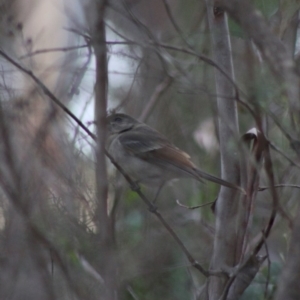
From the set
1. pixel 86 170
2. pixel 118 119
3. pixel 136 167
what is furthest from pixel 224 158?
pixel 118 119

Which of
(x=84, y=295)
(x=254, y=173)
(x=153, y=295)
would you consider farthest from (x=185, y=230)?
(x=84, y=295)

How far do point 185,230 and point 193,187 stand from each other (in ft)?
2.96

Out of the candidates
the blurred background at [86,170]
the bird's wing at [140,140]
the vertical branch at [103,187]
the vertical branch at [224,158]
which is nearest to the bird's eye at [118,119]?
the bird's wing at [140,140]

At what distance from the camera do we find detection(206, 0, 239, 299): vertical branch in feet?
9.24

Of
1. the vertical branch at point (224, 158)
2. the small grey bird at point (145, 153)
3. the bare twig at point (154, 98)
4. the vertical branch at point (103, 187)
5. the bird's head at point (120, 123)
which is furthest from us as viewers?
the bird's head at point (120, 123)

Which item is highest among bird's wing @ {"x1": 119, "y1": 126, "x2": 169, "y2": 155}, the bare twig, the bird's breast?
the bare twig

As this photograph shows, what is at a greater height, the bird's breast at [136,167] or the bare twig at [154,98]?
the bare twig at [154,98]

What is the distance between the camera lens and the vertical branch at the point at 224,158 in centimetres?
282

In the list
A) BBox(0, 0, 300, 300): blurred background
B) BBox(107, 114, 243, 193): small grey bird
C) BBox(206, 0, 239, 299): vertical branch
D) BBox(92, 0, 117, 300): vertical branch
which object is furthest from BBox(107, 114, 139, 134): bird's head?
BBox(92, 0, 117, 300): vertical branch

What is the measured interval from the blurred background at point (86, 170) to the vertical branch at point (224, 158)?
0.34ft

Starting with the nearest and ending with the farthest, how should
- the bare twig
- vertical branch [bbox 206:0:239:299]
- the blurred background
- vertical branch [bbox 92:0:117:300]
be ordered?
1. vertical branch [bbox 92:0:117:300]
2. the blurred background
3. vertical branch [bbox 206:0:239:299]
4. the bare twig

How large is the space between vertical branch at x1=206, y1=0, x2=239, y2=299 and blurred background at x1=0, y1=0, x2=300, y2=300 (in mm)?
102

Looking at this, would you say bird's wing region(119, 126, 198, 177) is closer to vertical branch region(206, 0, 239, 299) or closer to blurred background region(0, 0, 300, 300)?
blurred background region(0, 0, 300, 300)

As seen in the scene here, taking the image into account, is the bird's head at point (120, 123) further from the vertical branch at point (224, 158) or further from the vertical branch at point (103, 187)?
the vertical branch at point (103, 187)
